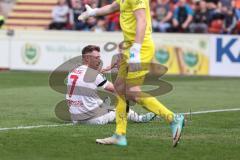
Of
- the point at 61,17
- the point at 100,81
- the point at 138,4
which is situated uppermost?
the point at 138,4

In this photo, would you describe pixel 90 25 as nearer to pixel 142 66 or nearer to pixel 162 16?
pixel 162 16

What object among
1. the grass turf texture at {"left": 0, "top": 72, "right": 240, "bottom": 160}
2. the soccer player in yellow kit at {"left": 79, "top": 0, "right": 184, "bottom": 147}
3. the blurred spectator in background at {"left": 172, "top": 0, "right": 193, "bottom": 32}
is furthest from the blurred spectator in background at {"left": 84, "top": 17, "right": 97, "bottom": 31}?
the soccer player in yellow kit at {"left": 79, "top": 0, "right": 184, "bottom": 147}

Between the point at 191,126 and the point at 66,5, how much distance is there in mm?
18783

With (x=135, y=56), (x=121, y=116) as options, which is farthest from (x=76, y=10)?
(x=135, y=56)

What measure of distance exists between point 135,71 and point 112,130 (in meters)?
1.80

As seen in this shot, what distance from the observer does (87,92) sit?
38.1ft

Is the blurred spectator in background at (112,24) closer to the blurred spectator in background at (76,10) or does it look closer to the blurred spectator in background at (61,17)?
the blurred spectator in background at (76,10)

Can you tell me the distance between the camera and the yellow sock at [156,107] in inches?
368

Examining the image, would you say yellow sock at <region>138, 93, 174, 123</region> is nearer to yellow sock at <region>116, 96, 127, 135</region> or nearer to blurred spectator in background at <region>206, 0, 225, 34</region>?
yellow sock at <region>116, 96, 127, 135</region>

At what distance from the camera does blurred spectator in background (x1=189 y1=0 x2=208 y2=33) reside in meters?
26.6

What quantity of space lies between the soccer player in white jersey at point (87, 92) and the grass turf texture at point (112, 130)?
1.11 feet

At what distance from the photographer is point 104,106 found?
1182 centimetres

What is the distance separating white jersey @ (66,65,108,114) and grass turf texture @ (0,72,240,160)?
410 millimetres

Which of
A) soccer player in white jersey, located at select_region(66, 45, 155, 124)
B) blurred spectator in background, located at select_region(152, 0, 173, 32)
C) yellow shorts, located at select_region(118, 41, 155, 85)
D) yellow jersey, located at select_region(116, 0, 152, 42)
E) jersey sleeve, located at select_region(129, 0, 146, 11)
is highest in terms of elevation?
jersey sleeve, located at select_region(129, 0, 146, 11)
